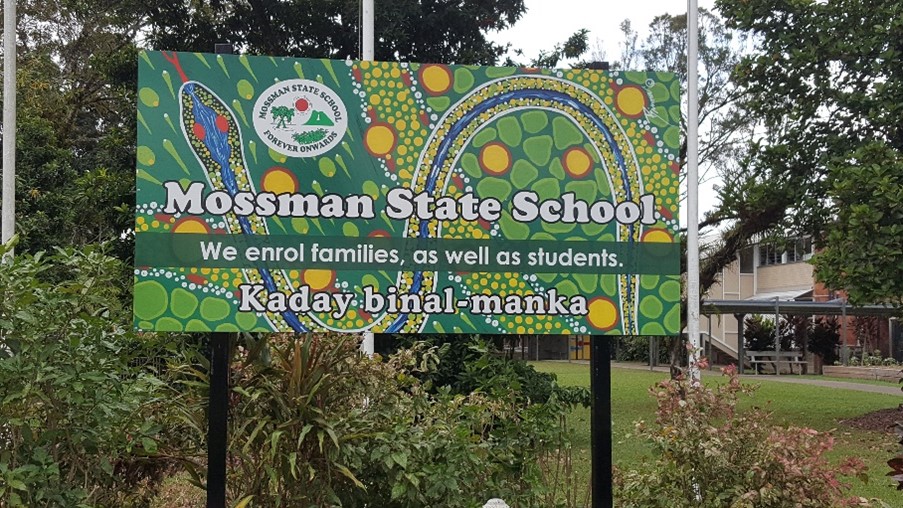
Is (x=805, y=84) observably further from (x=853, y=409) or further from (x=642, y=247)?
(x=642, y=247)

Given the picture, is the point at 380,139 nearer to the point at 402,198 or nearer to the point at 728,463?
the point at 402,198

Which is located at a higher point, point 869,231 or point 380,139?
point 869,231

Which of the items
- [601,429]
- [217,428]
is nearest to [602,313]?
[601,429]

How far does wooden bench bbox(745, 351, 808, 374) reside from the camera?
106 ft

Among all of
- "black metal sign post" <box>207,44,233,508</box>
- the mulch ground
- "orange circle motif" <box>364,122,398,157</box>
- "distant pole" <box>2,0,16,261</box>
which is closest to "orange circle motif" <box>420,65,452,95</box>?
"orange circle motif" <box>364,122,398,157</box>

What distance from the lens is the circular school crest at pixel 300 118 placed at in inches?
202

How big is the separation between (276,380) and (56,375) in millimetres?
1261

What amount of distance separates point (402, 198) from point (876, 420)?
12426 millimetres

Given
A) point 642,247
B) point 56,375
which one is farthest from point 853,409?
point 56,375

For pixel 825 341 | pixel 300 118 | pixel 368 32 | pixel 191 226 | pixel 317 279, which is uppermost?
pixel 368 32

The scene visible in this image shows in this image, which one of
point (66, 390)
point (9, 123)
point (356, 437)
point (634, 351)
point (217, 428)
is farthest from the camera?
point (634, 351)

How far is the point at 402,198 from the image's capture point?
17.0 feet

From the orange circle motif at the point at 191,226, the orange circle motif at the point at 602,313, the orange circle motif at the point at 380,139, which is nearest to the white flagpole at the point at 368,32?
the orange circle motif at the point at 380,139

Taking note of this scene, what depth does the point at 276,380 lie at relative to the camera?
5.30m
